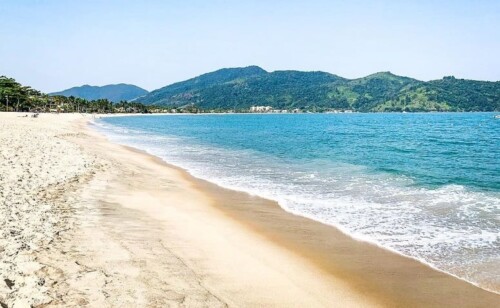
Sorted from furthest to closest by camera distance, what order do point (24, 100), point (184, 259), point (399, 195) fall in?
point (24, 100) → point (399, 195) → point (184, 259)

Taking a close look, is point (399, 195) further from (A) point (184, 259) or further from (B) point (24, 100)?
(B) point (24, 100)

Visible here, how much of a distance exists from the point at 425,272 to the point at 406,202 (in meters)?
7.49

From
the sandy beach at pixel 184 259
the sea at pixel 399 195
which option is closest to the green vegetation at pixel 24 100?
the sea at pixel 399 195

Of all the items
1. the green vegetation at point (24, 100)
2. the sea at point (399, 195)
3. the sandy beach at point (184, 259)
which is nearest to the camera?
the sandy beach at point (184, 259)

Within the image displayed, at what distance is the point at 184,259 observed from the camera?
862 cm

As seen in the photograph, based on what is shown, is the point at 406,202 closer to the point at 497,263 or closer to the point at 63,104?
the point at 497,263

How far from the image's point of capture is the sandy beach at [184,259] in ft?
22.0

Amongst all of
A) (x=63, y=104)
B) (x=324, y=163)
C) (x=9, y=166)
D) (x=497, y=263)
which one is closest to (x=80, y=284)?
(x=497, y=263)

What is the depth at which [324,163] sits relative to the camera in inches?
1148

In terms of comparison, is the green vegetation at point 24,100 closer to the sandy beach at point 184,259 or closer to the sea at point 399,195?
the sea at point 399,195

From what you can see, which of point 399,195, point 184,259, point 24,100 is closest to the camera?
point 184,259

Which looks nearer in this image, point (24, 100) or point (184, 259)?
point (184, 259)

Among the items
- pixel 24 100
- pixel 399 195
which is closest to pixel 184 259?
pixel 399 195

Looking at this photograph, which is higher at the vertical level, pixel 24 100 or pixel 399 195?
pixel 24 100
